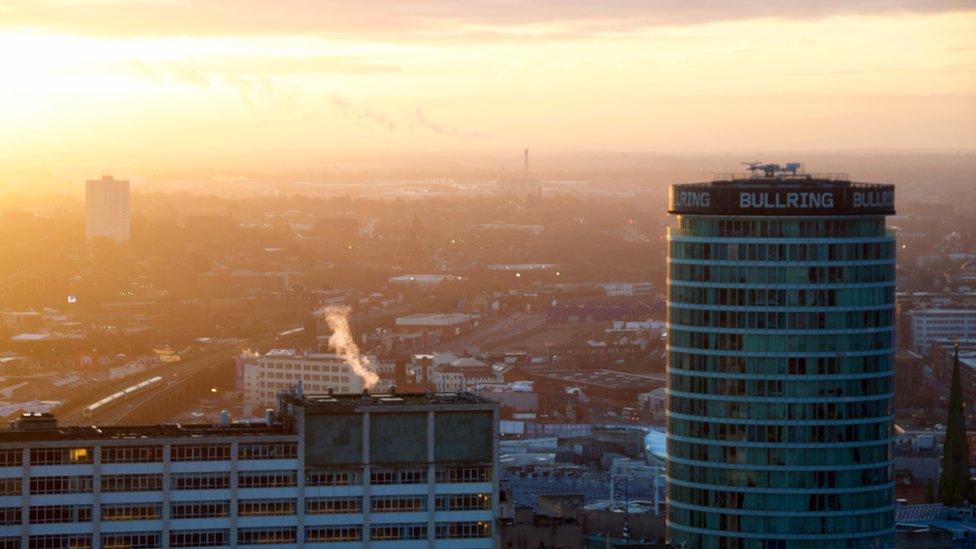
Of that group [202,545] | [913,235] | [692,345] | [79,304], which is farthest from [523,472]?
[913,235]

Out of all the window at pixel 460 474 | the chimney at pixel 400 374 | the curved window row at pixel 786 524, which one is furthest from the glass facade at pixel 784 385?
the chimney at pixel 400 374

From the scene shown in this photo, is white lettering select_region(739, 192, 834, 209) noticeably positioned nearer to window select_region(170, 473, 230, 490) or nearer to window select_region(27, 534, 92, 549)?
window select_region(170, 473, 230, 490)

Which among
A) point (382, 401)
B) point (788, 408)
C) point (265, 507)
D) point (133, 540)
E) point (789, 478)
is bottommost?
point (133, 540)

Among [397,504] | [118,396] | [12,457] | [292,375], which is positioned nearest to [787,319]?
[397,504]

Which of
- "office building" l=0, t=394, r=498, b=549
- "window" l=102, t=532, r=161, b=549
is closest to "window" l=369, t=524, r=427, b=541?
"office building" l=0, t=394, r=498, b=549

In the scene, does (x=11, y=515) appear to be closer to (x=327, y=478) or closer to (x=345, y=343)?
(x=327, y=478)

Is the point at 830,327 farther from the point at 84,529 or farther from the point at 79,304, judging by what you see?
the point at 79,304

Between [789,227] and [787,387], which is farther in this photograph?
[789,227]
